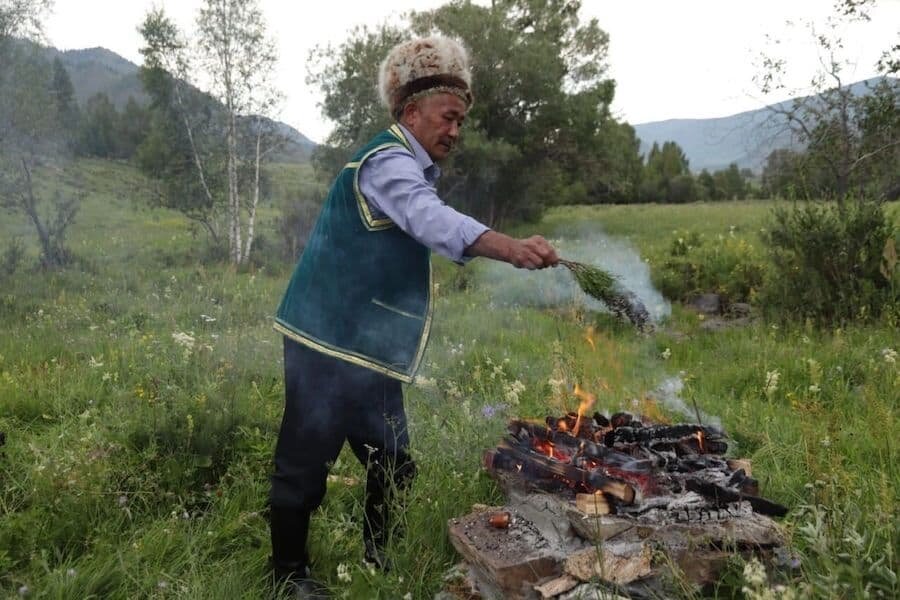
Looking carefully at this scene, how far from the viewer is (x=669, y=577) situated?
2393 mm

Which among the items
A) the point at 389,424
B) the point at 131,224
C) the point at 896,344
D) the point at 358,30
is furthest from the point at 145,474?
the point at 131,224

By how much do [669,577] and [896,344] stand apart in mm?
4683

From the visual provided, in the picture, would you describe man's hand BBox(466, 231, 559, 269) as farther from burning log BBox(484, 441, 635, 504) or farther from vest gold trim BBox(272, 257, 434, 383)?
burning log BBox(484, 441, 635, 504)

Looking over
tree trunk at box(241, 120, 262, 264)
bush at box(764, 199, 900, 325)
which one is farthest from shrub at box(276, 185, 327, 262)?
bush at box(764, 199, 900, 325)

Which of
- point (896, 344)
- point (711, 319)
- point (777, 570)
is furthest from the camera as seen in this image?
point (711, 319)

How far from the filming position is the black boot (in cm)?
302

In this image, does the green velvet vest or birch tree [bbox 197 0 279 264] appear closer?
the green velvet vest

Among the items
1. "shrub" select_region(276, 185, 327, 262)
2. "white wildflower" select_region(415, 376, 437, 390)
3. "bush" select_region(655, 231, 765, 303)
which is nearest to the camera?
"white wildflower" select_region(415, 376, 437, 390)

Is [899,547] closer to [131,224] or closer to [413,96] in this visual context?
[413,96]

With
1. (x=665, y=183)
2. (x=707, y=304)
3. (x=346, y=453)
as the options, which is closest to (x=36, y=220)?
(x=346, y=453)

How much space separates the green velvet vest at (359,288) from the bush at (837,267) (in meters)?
5.83

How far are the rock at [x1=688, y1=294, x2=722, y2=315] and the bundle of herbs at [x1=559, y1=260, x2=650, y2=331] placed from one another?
6.76m

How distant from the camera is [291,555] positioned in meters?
3.11

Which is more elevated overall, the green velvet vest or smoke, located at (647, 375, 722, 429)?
the green velvet vest
